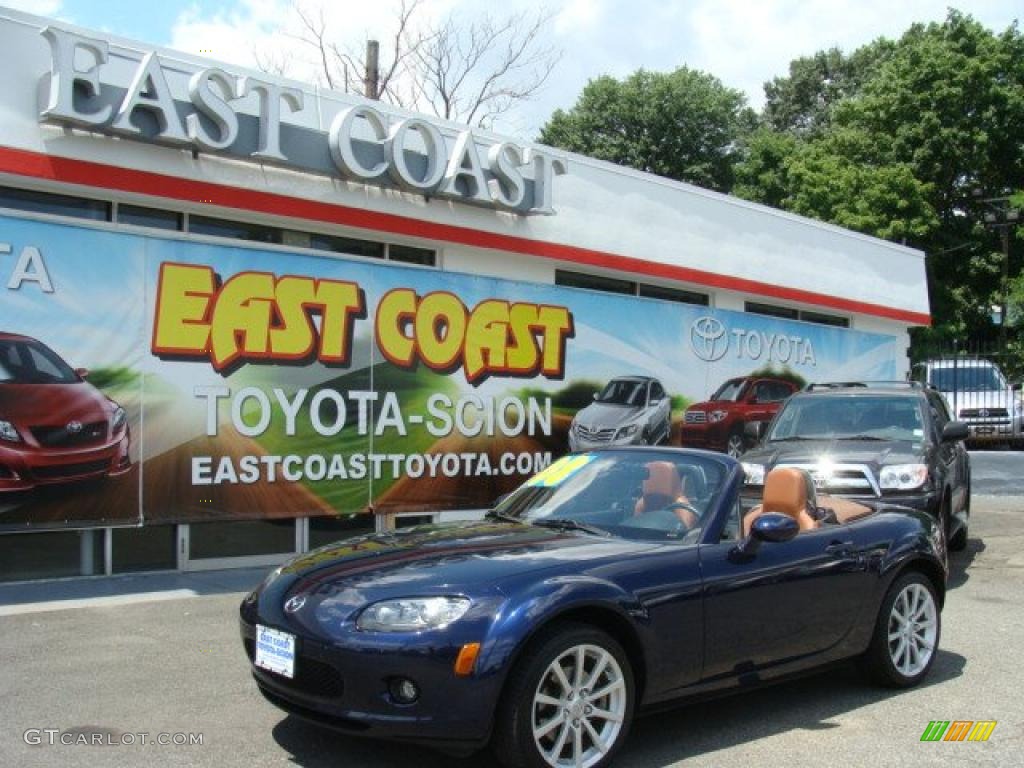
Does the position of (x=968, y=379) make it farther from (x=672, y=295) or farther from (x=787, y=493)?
(x=787, y=493)

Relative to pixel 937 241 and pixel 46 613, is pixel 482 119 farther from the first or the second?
pixel 46 613

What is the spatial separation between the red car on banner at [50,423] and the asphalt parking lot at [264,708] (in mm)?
1119

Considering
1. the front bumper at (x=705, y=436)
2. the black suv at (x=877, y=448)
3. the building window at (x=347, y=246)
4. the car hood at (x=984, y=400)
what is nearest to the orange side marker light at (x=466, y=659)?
the black suv at (x=877, y=448)

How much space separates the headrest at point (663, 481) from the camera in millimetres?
5562

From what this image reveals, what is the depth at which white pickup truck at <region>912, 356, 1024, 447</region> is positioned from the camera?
23.2 meters

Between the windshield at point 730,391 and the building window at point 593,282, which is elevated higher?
the building window at point 593,282

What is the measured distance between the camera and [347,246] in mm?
11820

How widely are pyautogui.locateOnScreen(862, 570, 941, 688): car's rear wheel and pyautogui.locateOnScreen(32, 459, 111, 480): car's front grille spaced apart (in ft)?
21.2

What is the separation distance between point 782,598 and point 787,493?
766 mm

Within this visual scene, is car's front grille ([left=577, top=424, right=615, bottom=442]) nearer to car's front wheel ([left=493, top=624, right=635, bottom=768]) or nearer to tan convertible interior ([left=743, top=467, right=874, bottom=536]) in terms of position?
tan convertible interior ([left=743, top=467, right=874, bottom=536])

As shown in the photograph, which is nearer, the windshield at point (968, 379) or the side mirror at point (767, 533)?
the side mirror at point (767, 533)

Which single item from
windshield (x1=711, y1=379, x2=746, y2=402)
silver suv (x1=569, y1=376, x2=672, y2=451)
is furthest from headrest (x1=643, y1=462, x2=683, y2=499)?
windshield (x1=711, y1=379, x2=746, y2=402)

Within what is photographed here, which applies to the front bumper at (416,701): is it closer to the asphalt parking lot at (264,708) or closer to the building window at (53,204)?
the asphalt parking lot at (264,708)

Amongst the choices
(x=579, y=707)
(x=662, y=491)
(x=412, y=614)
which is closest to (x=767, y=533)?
(x=662, y=491)
